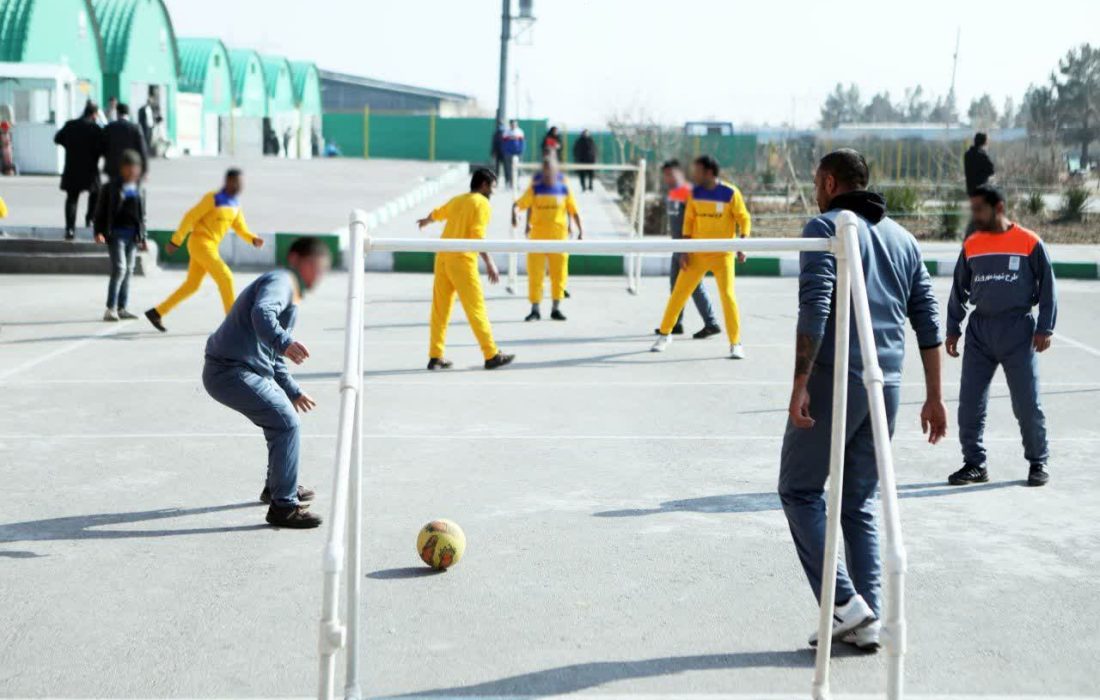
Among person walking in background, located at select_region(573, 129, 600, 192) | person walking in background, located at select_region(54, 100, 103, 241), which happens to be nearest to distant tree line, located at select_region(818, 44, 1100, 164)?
person walking in background, located at select_region(573, 129, 600, 192)

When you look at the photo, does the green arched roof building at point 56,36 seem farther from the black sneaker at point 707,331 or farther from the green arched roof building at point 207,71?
the black sneaker at point 707,331

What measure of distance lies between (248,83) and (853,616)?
54772mm

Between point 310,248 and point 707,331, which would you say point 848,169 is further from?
point 707,331

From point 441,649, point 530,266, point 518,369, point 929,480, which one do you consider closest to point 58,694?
point 441,649

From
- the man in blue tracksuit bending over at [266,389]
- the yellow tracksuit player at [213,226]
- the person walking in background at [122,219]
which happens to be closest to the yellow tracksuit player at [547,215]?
the yellow tracksuit player at [213,226]

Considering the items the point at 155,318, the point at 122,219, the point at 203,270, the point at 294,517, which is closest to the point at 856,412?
the point at 294,517

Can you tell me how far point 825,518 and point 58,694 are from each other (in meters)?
2.67

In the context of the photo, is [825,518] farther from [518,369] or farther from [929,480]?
[518,369]

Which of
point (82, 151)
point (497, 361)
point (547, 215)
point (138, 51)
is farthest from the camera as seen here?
point (138, 51)

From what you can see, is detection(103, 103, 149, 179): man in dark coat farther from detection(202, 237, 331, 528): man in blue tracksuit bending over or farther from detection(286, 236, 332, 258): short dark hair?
detection(286, 236, 332, 258): short dark hair

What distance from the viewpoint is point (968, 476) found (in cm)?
730

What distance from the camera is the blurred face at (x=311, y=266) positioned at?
230 inches

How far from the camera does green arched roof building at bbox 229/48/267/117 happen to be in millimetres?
55312

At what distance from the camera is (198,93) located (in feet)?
162
